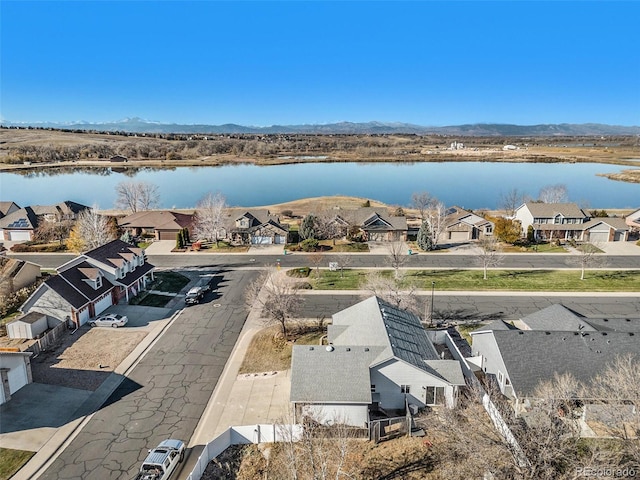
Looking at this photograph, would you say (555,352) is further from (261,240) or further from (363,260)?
(261,240)

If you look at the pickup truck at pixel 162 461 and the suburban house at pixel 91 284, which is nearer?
the pickup truck at pixel 162 461

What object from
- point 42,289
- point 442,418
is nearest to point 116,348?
point 42,289

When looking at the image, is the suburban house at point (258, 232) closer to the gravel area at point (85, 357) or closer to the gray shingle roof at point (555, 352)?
the gravel area at point (85, 357)

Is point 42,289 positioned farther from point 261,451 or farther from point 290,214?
point 290,214

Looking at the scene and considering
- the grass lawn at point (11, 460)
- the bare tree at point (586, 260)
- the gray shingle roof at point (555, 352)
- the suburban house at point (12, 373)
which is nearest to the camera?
the grass lawn at point (11, 460)

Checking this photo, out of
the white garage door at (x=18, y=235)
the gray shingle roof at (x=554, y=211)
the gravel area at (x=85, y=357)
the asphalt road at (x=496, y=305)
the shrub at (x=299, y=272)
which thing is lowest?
the asphalt road at (x=496, y=305)

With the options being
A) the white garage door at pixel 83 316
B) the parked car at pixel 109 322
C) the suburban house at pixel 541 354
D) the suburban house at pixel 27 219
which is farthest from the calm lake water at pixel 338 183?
the parked car at pixel 109 322
